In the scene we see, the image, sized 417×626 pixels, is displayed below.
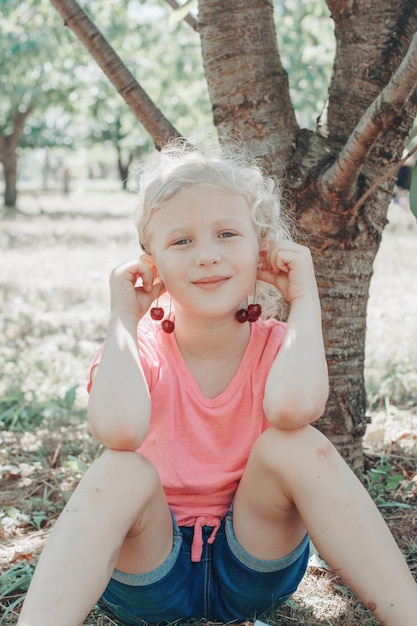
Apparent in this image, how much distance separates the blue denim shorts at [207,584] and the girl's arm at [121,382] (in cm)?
30

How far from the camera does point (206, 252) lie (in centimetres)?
176

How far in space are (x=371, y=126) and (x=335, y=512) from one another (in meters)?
0.95

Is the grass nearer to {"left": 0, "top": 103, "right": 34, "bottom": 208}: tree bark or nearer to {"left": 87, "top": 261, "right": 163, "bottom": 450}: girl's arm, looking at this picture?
{"left": 87, "top": 261, "right": 163, "bottom": 450}: girl's arm

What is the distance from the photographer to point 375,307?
5520 millimetres

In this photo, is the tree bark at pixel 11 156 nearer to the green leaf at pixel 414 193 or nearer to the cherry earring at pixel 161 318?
the cherry earring at pixel 161 318

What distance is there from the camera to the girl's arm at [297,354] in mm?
1644

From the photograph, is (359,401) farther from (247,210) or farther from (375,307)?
(375,307)

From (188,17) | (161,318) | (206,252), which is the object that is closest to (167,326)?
(161,318)

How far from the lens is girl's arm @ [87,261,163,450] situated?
1628 mm

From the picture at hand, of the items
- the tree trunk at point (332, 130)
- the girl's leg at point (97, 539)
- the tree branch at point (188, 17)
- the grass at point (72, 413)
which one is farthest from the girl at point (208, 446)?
the tree branch at point (188, 17)

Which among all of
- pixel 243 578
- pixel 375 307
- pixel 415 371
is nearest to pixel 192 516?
pixel 243 578

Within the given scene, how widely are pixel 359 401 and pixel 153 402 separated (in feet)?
2.86

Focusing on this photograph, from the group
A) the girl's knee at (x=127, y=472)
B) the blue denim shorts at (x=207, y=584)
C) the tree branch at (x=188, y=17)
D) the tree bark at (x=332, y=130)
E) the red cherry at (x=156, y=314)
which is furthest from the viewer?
the tree branch at (x=188, y=17)

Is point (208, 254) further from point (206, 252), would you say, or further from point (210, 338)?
point (210, 338)
